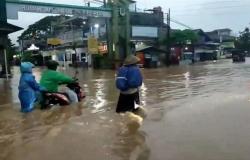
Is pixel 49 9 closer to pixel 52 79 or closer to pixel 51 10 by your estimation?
pixel 51 10

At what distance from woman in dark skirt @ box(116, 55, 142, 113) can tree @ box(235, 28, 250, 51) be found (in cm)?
8925

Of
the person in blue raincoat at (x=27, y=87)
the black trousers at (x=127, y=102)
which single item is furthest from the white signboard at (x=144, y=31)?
the black trousers at (x=127, y=102)

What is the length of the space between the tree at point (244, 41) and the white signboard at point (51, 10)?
60.6 metres

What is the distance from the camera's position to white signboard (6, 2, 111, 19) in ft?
110

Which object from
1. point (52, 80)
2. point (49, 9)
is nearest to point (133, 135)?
point (52, 80)

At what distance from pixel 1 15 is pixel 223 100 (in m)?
20.8

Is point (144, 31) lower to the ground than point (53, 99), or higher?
higher

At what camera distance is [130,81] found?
31.3ft

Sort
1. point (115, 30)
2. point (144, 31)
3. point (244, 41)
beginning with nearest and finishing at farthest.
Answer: point (115, 30) < point (144, 31) < point (244, 41)

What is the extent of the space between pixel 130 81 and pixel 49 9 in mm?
28133

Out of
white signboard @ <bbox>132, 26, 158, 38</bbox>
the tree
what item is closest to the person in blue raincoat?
white signboard @ <bbox>132, 26, 158, 38</bbox>

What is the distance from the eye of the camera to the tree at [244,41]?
96062 mm

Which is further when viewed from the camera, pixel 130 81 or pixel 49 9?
pixel 49 9

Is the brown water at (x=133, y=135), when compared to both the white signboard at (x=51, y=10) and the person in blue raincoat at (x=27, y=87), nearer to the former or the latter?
the person in blue raincoat at (x=27, y=87)
